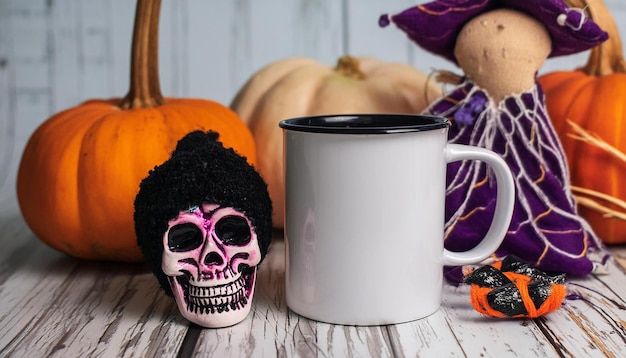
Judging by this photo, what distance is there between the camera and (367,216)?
0.64 meters

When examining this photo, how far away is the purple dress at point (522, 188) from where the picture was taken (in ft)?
2.66

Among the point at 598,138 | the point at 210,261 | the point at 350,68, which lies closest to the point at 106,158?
the point at 210,261

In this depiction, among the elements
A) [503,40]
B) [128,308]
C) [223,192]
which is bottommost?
→ [128,308]

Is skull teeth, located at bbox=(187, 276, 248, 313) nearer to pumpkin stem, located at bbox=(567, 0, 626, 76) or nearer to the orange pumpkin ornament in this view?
the orange pumpkin ornament

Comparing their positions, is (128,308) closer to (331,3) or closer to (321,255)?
(321,255)

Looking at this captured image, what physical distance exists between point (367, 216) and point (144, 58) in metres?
0.42

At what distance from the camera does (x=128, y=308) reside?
735mm

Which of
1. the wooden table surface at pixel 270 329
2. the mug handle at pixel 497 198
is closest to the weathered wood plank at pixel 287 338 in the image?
the wooden table surface at pixel 270 329

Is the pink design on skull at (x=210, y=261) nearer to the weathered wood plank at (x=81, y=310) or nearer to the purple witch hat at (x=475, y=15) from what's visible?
the weathered wood plank at (x=81, y=310)

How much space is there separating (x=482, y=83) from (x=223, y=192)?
0.37m

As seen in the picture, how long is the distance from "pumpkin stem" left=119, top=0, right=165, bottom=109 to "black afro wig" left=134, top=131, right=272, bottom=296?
0.25m

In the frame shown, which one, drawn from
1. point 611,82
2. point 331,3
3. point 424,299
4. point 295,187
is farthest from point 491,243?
point 331,3

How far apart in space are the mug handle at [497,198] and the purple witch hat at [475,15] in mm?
223

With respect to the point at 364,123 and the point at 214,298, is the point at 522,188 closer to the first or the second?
the point at 364,123
